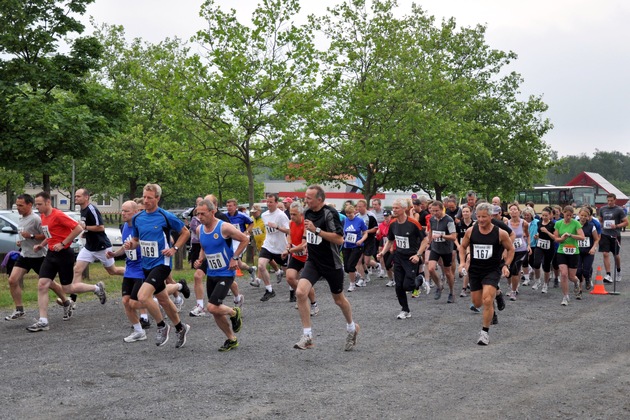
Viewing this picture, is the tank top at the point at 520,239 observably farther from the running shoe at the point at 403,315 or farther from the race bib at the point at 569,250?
the running shoe at the point at 403,315

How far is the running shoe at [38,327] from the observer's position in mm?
9594

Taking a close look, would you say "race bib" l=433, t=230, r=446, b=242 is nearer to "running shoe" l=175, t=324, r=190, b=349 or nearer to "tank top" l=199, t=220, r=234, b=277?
"tank top" l=199, t=220, r=234, b=277

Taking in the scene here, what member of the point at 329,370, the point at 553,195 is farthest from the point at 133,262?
the point at 553,195

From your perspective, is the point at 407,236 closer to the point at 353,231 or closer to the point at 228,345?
the point at 353,231

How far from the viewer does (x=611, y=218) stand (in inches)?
628

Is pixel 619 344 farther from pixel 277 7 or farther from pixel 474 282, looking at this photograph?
pixel 277 7

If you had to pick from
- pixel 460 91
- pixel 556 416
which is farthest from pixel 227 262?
pixel 460 91

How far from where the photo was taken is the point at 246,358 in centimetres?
775

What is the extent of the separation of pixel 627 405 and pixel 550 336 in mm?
3534

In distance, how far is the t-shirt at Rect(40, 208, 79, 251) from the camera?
1016 centimetres

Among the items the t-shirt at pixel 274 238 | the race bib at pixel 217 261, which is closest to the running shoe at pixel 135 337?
the race bib at pixel 217 261

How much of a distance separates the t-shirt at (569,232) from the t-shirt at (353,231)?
3.98 meters

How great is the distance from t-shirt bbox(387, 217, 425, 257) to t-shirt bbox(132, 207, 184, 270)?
394 cm

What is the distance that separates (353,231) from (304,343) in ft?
22.4
